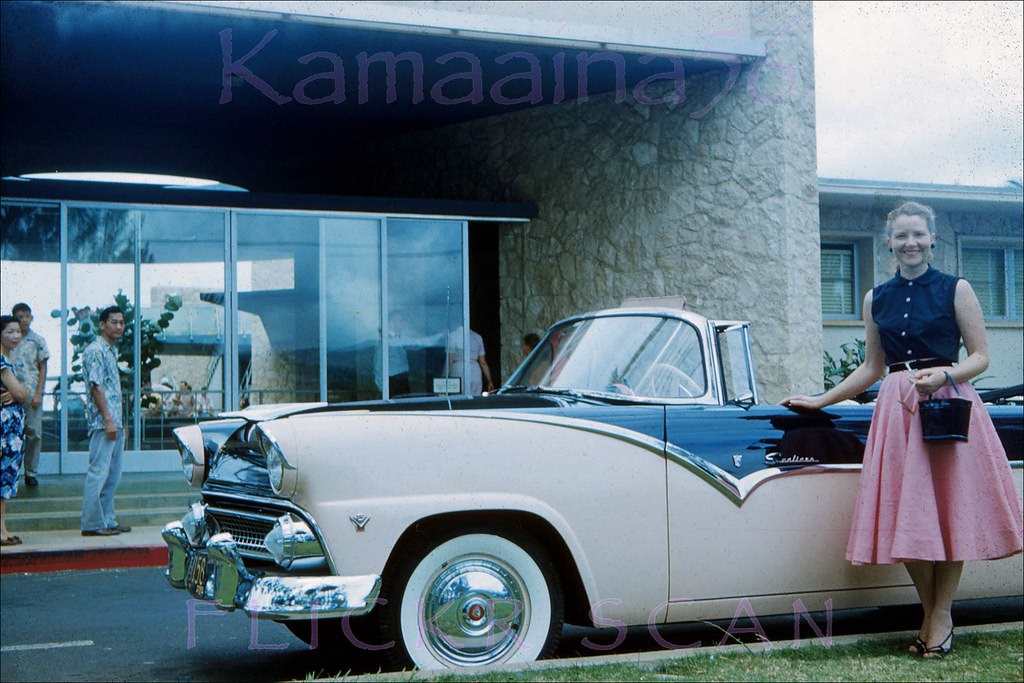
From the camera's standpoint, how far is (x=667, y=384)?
5.46 metres

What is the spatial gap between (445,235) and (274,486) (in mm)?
12197

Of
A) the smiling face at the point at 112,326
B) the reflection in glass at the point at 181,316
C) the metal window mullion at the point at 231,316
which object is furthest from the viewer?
the metal window mullion at the point at 231,316

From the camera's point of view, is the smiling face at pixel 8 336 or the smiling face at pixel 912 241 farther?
the smiling face at pixel 8 336

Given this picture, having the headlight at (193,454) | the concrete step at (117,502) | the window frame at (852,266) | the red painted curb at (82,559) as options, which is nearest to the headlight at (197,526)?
the headlight at (193,454)

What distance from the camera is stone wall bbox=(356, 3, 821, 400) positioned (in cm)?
1341

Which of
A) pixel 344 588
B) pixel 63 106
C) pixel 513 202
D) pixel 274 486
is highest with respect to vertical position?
pixel 63 106

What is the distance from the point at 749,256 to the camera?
44.7ft

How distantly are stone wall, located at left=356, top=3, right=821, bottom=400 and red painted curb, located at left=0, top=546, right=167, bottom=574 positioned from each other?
6.80 m

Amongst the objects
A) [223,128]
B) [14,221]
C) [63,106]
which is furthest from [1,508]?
[223,128]

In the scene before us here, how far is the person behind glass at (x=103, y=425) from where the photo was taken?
33.6 ft

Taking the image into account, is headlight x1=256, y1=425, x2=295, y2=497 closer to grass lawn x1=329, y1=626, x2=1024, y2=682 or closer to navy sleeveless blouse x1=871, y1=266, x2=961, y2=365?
grass lawn x1=329, y1=626, x2=1024, y2=682

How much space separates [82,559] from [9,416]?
1.23 m

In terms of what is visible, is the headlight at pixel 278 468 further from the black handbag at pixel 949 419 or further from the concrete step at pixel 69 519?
the concrete step at pixel 69 519

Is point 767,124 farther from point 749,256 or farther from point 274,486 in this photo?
point 274,486
